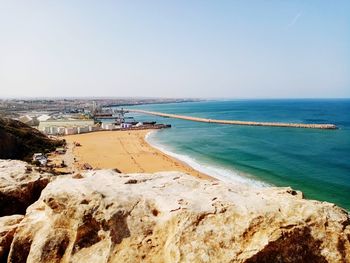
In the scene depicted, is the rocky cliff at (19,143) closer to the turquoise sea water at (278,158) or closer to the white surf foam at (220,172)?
the white surf foam at (220,172)

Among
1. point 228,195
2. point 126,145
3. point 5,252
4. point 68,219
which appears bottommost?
point 126,145

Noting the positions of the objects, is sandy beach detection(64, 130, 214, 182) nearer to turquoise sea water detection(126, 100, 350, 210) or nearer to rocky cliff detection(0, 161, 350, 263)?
turquoise sea water detection(126, 100, 350, 210)

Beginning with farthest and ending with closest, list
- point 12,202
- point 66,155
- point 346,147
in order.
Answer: point 346,147 → point 66,155 → point 12,202

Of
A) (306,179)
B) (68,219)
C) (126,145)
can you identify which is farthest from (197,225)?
(126,145)

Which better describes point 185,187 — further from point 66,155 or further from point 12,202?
point 66,155

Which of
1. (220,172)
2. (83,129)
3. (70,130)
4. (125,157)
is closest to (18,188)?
(220,172)

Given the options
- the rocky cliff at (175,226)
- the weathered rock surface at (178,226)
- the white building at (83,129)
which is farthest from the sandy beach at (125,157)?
the weathered rock surface at (178,226)

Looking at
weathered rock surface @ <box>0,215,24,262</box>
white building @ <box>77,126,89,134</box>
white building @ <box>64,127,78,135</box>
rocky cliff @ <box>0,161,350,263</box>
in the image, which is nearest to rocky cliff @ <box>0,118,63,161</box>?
white building @ <box>64,127,78,135</box>
